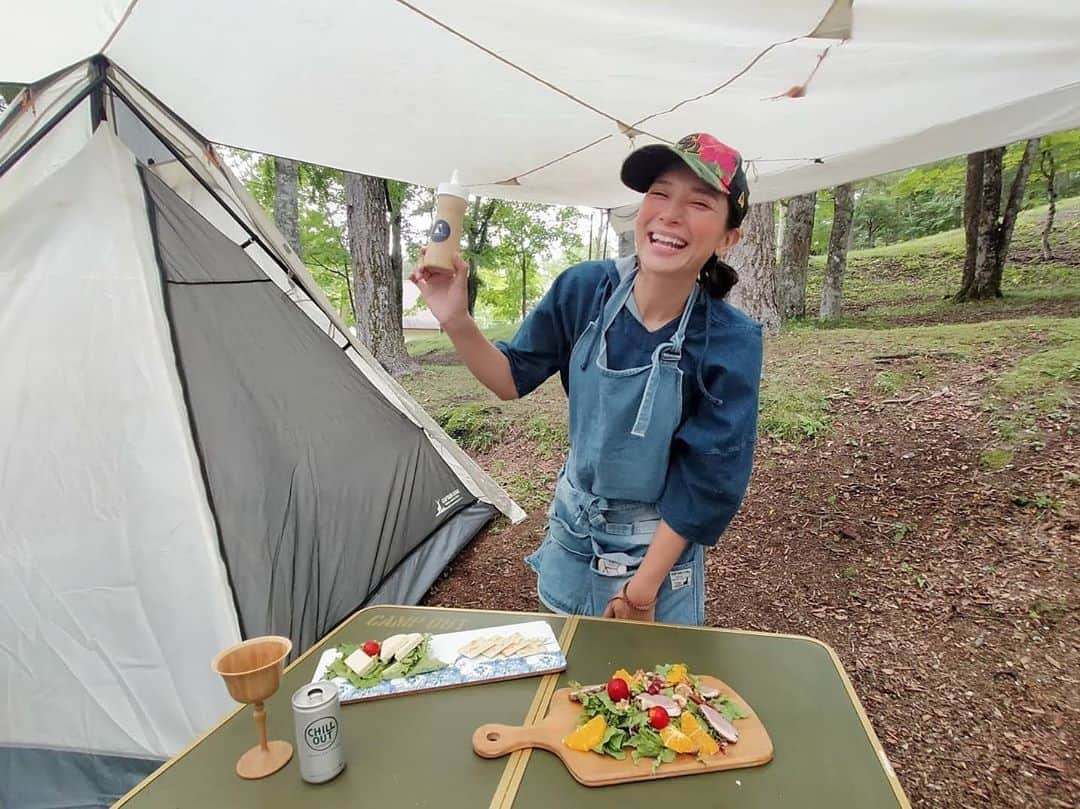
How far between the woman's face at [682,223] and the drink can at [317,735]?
3.66ft

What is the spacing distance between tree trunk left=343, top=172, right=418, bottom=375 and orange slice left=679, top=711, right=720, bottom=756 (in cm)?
645

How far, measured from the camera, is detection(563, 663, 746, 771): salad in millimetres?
1063

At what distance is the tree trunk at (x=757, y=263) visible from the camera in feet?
19.9

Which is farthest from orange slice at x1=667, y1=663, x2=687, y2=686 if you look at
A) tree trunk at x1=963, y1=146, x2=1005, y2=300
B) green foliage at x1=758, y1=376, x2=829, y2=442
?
tree trunk at x1=963, y1=146, x2=1005, y2=300

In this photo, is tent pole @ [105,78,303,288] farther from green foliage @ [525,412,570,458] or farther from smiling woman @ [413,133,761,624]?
green foliage @ [525,412,570,458]

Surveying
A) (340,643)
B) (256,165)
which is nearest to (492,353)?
(340,643)

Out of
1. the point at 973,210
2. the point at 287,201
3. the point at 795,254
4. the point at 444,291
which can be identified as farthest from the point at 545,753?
the point at 973,210

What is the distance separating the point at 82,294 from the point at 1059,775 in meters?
3.77

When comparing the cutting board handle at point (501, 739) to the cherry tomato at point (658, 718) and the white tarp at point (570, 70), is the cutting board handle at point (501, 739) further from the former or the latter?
the white tarp at point (570, 70)

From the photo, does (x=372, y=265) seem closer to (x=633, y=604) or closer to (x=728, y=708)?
(x=633, y=604)

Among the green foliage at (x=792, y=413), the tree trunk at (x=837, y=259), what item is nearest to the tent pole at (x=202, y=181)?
the green foliage at (x=792, y=413)

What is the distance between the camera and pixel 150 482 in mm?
2053

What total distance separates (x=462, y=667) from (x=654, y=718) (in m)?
0.46

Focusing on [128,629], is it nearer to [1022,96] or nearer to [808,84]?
[808,84]
